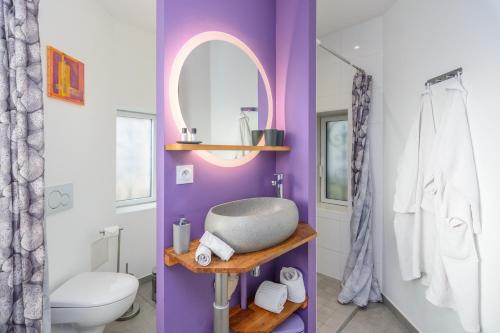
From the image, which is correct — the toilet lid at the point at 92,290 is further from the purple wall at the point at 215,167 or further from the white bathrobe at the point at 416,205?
the white bathrobe at the point at 416,205

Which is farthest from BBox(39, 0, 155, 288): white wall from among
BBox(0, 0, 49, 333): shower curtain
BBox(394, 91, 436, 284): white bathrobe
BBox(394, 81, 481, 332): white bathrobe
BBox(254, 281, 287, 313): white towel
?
BBox(394, 81, 481, 332): white bathrobe

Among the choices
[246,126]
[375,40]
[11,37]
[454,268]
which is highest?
[375,40]

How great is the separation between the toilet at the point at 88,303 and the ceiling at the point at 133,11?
2.23 metres

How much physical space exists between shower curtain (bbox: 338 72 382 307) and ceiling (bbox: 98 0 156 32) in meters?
1.98

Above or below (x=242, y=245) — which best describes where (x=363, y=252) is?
below

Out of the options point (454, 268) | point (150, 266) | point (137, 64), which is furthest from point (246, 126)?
point (150, 266)

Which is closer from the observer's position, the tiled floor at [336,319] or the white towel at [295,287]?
the white towel at [295,287]

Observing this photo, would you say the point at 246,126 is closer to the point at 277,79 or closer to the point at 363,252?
the point at 277,79

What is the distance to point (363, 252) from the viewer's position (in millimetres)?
2301

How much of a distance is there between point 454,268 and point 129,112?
2.90 meters

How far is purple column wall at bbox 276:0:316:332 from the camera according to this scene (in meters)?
1.51

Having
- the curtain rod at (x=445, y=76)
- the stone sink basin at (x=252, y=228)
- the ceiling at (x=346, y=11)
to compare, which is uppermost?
the ceiling at (x=346, y=11)

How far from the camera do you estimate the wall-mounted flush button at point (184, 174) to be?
119cm

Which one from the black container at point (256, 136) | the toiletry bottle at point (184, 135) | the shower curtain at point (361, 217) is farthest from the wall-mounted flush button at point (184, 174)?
the shower curtain at point (361, 217)
